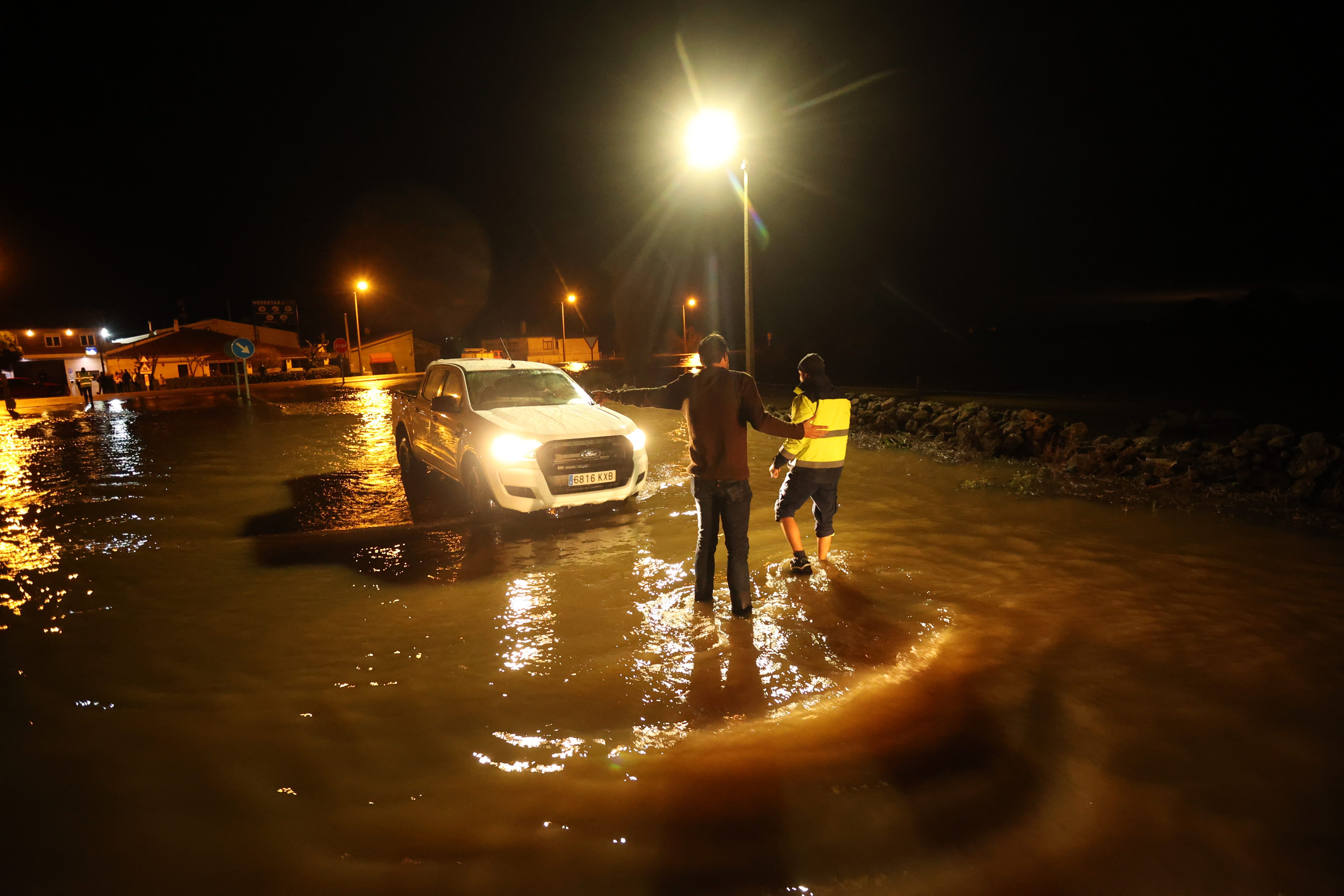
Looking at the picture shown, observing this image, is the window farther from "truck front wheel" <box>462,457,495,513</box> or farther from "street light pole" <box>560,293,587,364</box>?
"street light pole" <box>560,293,587,364</box>

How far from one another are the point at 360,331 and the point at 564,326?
17.6m

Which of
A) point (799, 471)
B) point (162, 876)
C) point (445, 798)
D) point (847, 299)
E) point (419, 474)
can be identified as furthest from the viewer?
point (847, 299)

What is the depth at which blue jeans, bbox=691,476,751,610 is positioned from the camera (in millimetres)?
5070

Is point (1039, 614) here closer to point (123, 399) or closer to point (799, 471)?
point (799, 471)

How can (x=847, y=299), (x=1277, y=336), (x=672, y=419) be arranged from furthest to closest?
(x=847, y=299) < (x=1277, y=336) < (x=672, y=419)

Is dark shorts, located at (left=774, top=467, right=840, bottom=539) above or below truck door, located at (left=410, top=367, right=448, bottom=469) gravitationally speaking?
below

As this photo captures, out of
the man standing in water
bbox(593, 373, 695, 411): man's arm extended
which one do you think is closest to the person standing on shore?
bbox(593, 373, 695, 411): man's arm extended

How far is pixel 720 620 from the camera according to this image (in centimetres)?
519

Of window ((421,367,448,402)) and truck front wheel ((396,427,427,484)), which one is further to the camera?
truck front wheel ((396,427,427,484))

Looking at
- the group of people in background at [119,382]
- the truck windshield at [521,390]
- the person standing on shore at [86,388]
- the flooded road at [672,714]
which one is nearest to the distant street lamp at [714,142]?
the truck windshield at [521,390]

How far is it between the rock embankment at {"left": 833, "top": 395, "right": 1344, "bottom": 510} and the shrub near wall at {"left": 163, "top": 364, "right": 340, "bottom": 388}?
41458 millimetres

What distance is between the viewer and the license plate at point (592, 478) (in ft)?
25.3

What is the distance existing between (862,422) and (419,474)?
9114 millimetres

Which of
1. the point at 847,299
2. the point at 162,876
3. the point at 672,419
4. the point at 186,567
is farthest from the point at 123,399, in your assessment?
the point at 847,299
